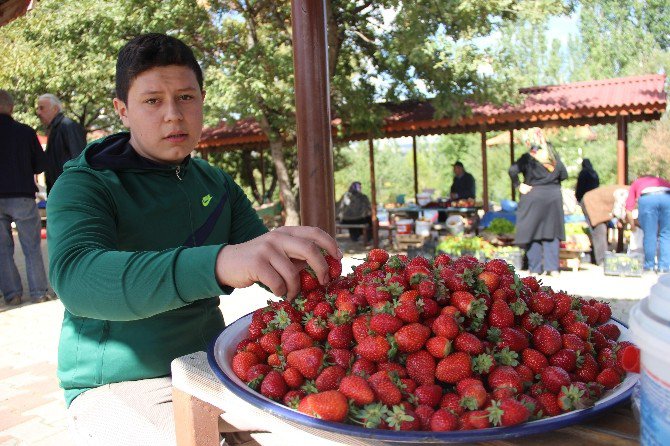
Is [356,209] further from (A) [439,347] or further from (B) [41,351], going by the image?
(A) [439,347]

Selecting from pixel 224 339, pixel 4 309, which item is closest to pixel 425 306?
pixel 224 339

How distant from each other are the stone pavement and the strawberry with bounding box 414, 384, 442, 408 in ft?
2.11

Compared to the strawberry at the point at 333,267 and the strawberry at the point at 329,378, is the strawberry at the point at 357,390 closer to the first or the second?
the strawberry at the point at 329,378

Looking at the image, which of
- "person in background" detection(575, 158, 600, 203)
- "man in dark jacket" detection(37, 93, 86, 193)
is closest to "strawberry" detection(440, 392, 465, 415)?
"man in dark jacket" detection(37, 93, 86, 193)

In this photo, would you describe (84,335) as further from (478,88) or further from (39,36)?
(39,36)

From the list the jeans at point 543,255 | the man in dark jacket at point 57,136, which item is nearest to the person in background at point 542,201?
the jeans at point 543,255

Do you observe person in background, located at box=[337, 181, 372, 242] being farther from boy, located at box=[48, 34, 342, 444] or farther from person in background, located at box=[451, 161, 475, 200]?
boy, located at box=[48, 34, 342, 444]

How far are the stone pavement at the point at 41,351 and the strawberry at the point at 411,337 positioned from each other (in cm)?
51

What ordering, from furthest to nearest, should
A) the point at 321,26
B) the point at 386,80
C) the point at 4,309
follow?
the point at 386,80 → the point at 4,309 → the point at 321,26

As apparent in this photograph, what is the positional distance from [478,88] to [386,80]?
2.02 m

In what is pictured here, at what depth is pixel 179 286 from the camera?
116 cm

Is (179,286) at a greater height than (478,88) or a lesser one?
lesser

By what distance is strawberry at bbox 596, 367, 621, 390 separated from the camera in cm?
117

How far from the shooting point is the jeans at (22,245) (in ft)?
20.4
